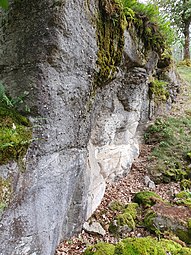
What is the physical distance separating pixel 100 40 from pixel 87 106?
3.86 ft

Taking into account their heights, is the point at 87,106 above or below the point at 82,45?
below

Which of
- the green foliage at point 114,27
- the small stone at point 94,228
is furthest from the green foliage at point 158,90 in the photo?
the small stone at point 94,228

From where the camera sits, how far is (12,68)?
2.87 m

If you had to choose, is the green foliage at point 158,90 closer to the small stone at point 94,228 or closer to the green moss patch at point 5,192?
the small stone at point 94,228

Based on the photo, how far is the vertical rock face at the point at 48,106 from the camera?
8.55 ft

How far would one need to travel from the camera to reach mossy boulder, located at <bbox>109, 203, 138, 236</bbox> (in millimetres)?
4156

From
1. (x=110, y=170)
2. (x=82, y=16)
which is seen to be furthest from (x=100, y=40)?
(x=110, y=170)

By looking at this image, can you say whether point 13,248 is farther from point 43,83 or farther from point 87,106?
point 87,106

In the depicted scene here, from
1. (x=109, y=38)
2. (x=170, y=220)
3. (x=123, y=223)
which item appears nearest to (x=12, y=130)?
(x=109, y=38)

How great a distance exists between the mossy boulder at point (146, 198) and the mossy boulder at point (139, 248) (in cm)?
178

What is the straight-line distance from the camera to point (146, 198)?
516 cm

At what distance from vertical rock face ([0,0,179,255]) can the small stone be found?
17.9 inches

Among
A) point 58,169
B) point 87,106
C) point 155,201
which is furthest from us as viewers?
point 155,201

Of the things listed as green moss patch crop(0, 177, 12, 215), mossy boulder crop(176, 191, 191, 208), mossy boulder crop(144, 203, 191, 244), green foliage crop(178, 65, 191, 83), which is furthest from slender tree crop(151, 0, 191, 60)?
green moss patch crop(0, 177, 12, 215)
